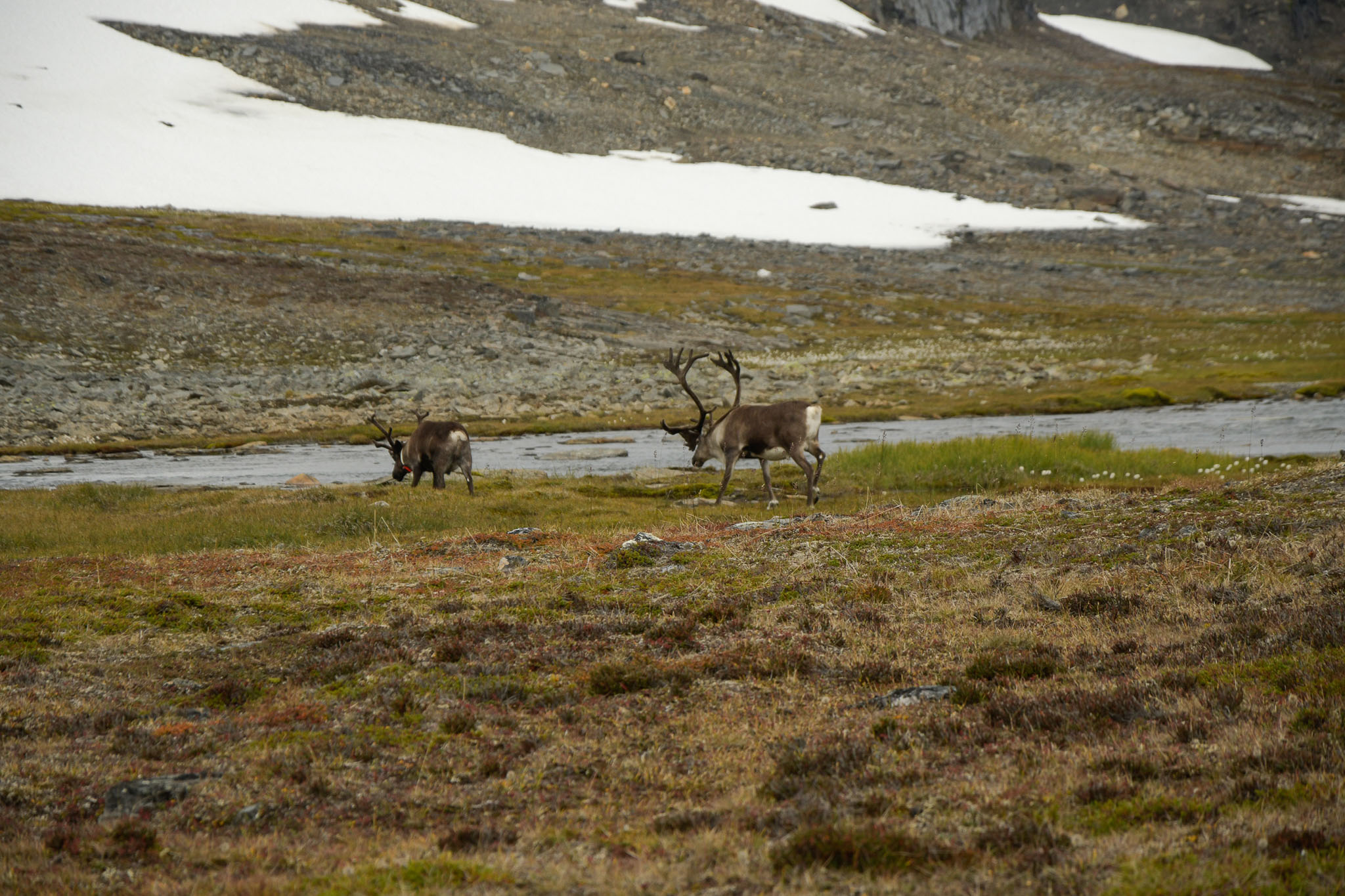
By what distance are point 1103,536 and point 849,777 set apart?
28.5ft

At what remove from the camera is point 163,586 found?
14570mm

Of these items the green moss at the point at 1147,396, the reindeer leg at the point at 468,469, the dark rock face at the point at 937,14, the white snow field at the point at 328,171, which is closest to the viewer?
the reindeer leg at the point at 468,469

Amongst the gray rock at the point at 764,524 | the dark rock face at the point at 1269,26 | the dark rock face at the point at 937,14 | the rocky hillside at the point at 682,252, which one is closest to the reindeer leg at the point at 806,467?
the gray rock at the point at 764,524

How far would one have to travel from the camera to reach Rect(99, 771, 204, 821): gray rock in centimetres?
712

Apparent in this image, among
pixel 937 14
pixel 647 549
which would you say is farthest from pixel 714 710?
pixel 937 14

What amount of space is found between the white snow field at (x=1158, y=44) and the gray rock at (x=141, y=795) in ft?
632

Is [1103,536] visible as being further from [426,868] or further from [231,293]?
[231,293]

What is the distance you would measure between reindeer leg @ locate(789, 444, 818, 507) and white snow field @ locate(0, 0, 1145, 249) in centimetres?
7378

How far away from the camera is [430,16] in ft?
458

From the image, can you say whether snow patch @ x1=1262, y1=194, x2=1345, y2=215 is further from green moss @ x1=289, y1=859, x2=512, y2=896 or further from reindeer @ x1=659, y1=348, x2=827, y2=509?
green moss @ x1=289, y1=859, x2=512, y2=896

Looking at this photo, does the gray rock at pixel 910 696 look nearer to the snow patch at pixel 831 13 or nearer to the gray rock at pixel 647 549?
the gray rock at pixel 647 549

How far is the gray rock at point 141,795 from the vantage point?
7.12 metres

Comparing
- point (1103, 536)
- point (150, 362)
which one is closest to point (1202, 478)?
point (1103, 536)

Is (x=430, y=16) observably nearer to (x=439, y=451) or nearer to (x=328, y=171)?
(x=328, y=171)
